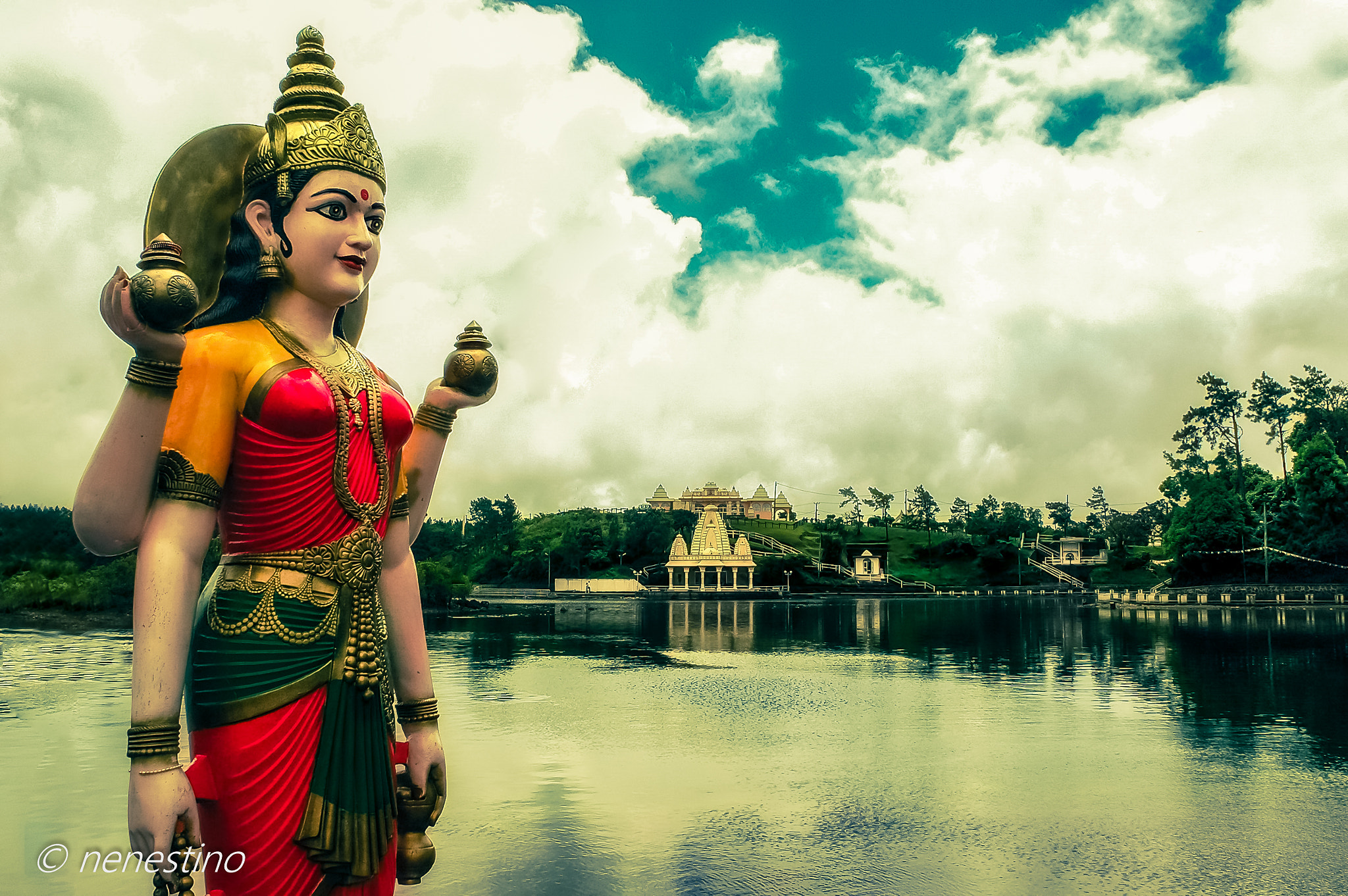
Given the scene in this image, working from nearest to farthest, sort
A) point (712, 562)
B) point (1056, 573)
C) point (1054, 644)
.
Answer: point (1054, 644) < point (712, 562) < point (1056, 573)

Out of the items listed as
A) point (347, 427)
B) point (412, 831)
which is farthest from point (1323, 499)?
point (347, 427)

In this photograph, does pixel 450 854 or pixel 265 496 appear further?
pixel 450 854

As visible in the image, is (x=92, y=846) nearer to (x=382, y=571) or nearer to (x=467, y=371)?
(x=382, y=571)

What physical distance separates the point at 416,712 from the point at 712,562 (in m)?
65.0

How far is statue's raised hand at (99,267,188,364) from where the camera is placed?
7.29 ft

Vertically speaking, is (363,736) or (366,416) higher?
(366,416)

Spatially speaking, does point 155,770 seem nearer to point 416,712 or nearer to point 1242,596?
point 416,712

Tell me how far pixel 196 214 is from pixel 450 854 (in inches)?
217

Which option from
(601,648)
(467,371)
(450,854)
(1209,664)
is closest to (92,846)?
(450,854)

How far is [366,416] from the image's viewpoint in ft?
9.37

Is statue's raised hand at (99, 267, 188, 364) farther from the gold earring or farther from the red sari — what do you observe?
the gold earring

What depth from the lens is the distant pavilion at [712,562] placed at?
2660 inches

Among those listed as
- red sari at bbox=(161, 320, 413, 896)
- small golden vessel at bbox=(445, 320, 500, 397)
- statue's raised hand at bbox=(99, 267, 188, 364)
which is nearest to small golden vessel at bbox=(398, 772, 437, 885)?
red sari at bbox=(161, 320, 413, 896)

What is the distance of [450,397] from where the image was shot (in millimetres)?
3188
